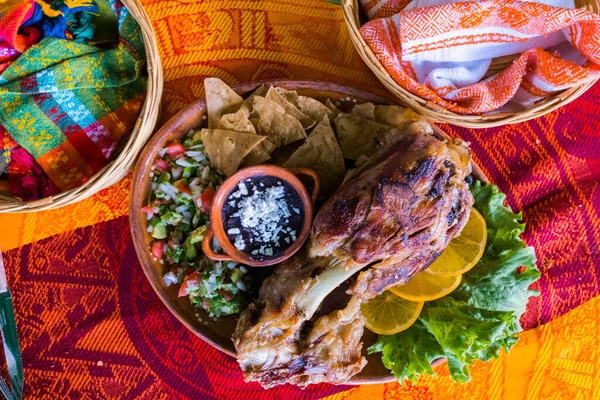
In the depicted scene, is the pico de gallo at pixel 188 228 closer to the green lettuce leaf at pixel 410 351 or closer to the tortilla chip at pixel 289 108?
the tortilla chip at pixel 289 108

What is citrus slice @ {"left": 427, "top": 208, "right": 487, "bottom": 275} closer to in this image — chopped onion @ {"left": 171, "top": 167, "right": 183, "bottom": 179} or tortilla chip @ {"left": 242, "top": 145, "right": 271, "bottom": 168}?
tortilla chip @ {"left": 242, "top": 145, "right": 271, "bottom": 168}

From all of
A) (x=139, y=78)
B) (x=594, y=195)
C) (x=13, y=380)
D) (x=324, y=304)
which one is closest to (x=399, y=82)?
(x=324, y=304)

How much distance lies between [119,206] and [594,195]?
8.73ft

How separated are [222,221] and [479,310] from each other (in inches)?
49.6

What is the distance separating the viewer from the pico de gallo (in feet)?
8.09

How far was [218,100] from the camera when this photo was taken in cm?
247

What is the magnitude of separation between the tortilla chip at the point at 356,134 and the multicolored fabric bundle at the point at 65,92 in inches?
39.8

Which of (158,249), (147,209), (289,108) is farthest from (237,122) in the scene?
(158,249)

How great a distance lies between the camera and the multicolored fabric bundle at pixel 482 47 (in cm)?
228

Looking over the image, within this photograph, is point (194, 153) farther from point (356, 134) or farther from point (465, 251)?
point (465, 251)

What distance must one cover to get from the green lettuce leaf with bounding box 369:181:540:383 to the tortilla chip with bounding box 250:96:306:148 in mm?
922

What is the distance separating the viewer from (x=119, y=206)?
278 cm

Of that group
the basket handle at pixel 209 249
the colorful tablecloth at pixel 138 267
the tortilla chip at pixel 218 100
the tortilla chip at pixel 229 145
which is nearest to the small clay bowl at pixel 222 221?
the basket handle at pixel 209 249

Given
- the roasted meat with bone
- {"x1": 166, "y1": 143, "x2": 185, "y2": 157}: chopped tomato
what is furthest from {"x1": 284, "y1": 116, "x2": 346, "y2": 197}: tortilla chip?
{"x1": 166, "y1": 143, "x2": 185, "y2": 157}: chopped tomato
